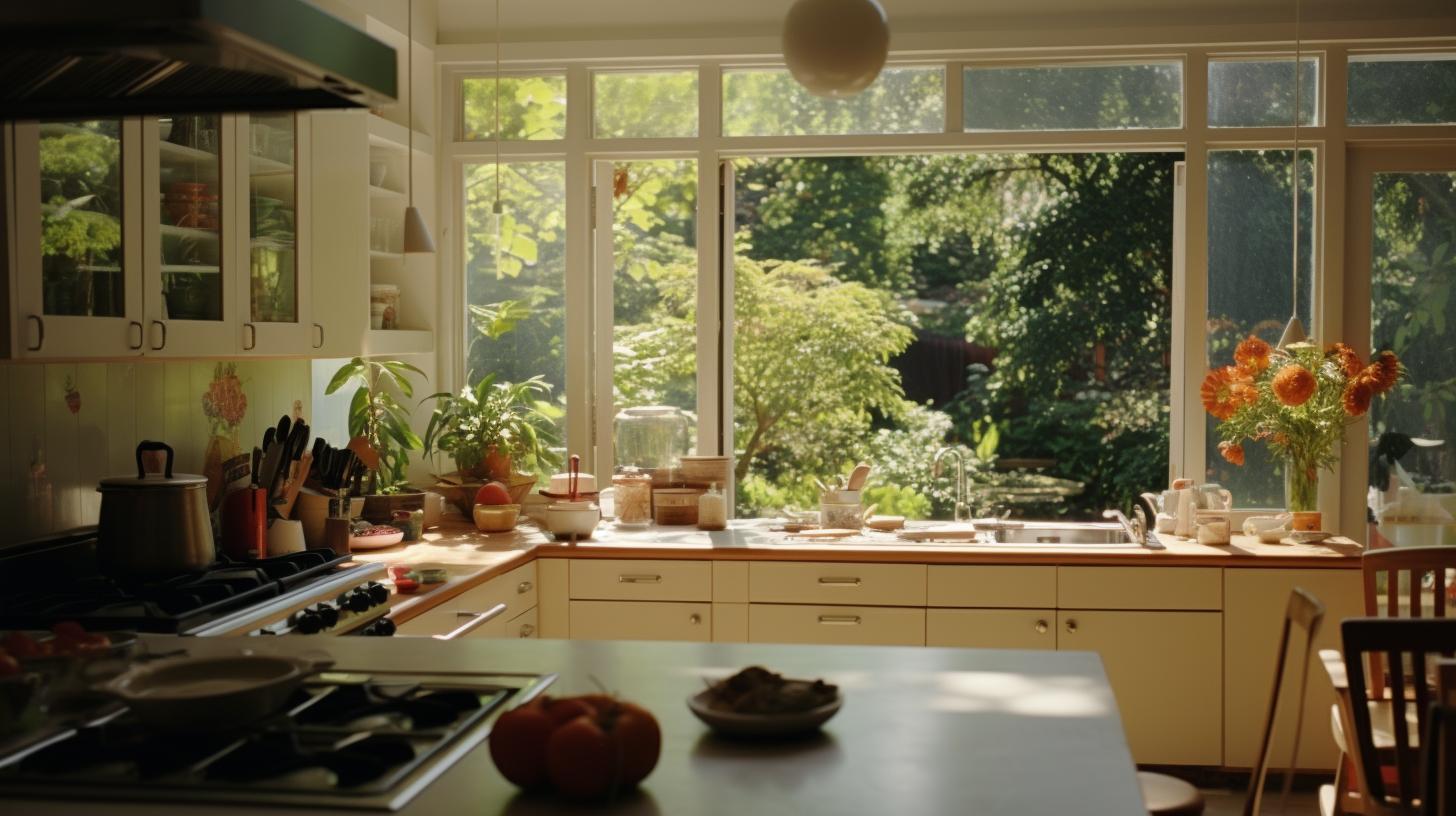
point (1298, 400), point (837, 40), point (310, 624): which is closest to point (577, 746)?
point (837, 40)

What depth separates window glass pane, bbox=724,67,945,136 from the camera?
452 centimetres

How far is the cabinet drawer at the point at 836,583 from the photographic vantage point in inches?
155

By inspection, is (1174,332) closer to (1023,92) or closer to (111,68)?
(1023,92)

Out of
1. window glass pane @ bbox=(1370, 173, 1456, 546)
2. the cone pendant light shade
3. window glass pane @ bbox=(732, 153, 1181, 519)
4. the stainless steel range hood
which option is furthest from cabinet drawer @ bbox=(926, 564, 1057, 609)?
window glass pane @ bbox=(732, 153, 1181, 519)

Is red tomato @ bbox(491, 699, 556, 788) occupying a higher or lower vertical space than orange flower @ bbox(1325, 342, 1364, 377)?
lower

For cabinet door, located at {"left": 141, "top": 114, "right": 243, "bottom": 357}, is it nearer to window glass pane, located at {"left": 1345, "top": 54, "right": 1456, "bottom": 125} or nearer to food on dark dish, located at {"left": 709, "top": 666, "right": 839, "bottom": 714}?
food on dark dish, located at {"left": 709, "top": 666, "right": 839, "bottom": 714}

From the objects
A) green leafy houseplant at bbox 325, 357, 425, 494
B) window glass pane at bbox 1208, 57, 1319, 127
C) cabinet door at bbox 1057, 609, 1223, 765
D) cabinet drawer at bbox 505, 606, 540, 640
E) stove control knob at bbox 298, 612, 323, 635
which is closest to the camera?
stove control knob at bbox 298, 612, 323, 635

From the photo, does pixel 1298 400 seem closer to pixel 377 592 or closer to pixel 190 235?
pixel 377 592

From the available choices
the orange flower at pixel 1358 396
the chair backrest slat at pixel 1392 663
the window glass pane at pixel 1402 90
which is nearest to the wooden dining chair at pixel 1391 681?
the chair backrest slat at pixel 1392 663

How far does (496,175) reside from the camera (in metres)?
4.55

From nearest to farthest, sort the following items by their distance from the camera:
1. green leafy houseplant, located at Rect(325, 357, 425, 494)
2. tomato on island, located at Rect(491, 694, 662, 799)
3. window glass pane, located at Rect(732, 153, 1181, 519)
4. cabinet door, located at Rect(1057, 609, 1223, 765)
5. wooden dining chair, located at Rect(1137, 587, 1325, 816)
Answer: tomato on island, located at Rect(491, 694, 662, 799)
wooden dining chair, located at Rect(1137, 587, 1325, 816)
cabinet door, located at Rect(1057, 609, 1223, 765)
green leafy houseplant, located at Rect(325, 357, 425, 494)
window glass pane, located at Rect(732, 153, 1181, 519)

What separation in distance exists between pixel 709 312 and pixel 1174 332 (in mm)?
1685

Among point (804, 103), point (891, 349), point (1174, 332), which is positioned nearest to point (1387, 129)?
point (1174, 332)

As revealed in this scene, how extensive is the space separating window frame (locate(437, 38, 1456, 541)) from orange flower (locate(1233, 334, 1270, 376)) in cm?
22
